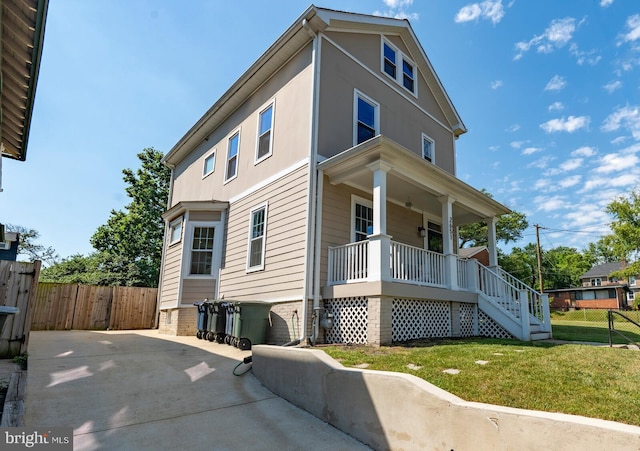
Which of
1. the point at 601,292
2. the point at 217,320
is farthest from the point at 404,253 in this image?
the point at 601,292

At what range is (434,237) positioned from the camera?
12.4 metres

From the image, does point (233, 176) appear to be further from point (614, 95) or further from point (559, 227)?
point (559, 227)

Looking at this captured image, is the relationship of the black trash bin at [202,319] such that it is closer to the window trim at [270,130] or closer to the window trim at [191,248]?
the window trim at [191,248]

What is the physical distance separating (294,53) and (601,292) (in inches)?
2074

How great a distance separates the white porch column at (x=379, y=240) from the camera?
7301 millimetres

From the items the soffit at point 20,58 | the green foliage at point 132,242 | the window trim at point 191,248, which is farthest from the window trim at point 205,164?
the green foliage at point 132,242

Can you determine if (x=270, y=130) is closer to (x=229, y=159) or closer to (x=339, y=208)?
(x=229, y=159)

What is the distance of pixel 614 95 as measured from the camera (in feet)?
61.0

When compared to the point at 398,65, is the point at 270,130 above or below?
below

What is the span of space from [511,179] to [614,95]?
665 inches

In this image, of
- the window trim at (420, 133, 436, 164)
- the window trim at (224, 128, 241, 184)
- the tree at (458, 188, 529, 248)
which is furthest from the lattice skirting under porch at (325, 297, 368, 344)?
the tree at (458, 188, 529, 248)

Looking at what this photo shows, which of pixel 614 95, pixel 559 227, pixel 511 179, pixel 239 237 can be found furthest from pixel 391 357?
pixel 559 227

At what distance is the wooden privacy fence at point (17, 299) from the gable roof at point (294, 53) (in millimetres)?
7524

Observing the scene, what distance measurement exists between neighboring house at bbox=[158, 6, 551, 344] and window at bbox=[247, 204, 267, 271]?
4cm
